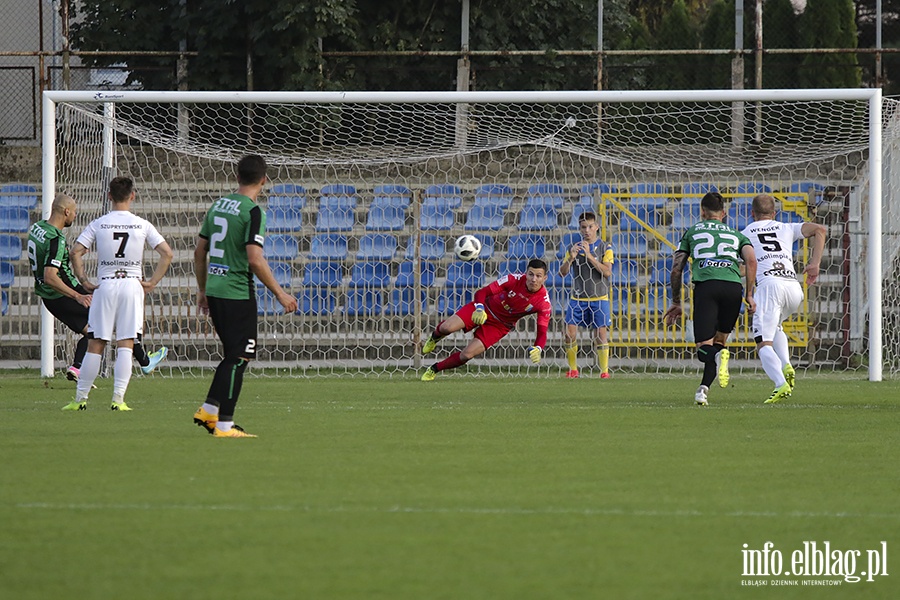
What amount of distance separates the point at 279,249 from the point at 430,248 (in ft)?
6.99

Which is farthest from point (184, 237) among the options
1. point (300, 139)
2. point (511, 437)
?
point (511, 437)

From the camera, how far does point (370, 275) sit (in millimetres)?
18922

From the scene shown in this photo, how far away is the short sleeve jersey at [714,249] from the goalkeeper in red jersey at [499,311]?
9.69ft

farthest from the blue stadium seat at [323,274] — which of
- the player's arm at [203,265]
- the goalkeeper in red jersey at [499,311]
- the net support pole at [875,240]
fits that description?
the player's arm at [203,265]

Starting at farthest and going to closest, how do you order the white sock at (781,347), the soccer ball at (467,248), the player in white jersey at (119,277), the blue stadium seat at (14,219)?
the blue stadium seat at (14,219), the soccer ball at (467,248), the white sock at (781,347), the player in white jersey at (119,277)

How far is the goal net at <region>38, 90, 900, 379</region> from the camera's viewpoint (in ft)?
59.0

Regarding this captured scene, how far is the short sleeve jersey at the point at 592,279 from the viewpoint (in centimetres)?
1616

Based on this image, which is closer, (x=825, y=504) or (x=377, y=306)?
(x=825, y=504)

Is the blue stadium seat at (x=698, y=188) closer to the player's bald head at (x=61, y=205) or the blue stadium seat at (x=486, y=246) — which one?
the blue stadium seat at (x=486, y=246)

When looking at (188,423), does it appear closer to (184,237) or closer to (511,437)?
(511,437)

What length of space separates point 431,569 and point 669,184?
14375 mm

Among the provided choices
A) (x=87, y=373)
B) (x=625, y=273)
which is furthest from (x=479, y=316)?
(x=625, y=273)

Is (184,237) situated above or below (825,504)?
above

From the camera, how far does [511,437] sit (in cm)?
880
